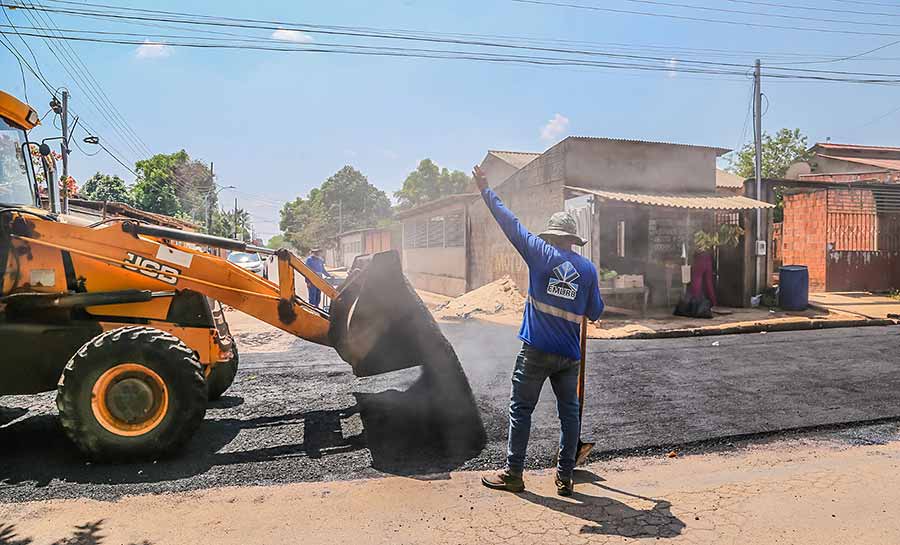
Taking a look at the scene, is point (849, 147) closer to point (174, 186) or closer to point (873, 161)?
point (873, 161)

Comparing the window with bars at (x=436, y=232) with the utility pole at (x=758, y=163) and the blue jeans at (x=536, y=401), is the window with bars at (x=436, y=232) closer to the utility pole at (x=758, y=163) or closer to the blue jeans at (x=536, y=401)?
the utility pole at (x=758, y=163)

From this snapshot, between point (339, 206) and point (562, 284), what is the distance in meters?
69.3

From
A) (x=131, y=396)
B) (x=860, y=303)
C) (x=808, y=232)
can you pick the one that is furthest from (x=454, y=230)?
(x=131, y=396)

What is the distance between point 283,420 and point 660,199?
9812 millimetres

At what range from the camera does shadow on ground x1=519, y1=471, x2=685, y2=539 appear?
3.15 metres

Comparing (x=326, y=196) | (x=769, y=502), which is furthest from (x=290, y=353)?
(x=326, y=196)

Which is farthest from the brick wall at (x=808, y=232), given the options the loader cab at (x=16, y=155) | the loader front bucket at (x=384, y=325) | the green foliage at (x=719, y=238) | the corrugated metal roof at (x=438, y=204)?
the loader cab at (x=16, y=155)

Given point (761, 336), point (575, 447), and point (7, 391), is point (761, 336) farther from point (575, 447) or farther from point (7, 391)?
point (7, 391)

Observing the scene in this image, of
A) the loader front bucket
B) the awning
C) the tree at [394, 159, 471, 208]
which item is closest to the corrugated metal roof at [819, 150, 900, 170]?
the awning

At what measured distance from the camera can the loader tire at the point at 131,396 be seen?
4078 millimetres

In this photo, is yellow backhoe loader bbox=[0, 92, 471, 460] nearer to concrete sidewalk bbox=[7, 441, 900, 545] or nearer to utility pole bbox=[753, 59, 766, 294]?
concrete sidewalk bbox=[7, 441, 900, 545]

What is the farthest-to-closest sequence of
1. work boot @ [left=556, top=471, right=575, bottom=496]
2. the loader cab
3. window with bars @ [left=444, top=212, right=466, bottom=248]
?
window with bars @ [left=444, top=212, right=466, bottom=248]
the loader cab
work boot @ [left=556, top=471, right=575, bottom=496]

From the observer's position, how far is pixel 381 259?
516cm

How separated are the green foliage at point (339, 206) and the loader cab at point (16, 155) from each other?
64.4 m
